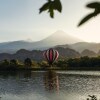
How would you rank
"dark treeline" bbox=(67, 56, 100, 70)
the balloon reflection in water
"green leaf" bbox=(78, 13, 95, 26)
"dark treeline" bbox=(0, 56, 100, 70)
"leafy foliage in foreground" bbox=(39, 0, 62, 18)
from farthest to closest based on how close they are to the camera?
"dark treeline" bbox=(67, 56, 100, 70) → "dark treeline" bbox=(0, 56, 100, 70) → the balloon reflection in water → "leafy foliage in foreground" bbox=(39, 0, 62, 18) → "green leaf" bbox=(78, 13, 95, 26)

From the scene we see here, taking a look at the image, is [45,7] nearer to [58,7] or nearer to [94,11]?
[58,7]

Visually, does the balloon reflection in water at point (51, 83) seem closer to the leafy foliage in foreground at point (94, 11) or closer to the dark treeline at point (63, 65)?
the dark treeline at point (63, 65)

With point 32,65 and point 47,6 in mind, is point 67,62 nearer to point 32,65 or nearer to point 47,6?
point 32,65

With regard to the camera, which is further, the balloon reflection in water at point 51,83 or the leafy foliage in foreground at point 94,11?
the balloon reflection in water at point 51,83

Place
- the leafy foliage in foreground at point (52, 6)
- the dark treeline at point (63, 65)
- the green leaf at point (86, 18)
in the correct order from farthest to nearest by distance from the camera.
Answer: the dark treeline at point (63, 65)
the leafy foliage in foreground at point (52, 6)
the green leaf at point (86, 18)

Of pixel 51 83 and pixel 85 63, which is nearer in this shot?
pixel 51 83

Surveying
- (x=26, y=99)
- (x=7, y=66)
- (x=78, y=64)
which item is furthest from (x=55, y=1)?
(x=78, y=64)

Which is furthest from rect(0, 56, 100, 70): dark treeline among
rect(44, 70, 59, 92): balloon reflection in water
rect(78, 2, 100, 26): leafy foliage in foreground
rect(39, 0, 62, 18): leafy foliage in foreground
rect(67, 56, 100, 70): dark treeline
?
rect(78, 2, 100, 26): leafy foliage in foreground

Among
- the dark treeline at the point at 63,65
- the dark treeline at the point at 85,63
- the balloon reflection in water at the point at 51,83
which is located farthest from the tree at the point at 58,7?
the dark treeline at the point at 85,63

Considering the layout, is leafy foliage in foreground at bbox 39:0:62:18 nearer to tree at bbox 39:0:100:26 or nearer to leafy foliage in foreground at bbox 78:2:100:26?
tree at bbox 39:0:100:26

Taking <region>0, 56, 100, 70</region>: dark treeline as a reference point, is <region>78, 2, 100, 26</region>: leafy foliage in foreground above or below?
above

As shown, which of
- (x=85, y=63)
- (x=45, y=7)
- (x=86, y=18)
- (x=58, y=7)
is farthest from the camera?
(x=85, y=63)

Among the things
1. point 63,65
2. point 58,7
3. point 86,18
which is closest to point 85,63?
point 63,65

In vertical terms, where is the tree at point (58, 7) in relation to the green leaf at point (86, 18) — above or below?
above
